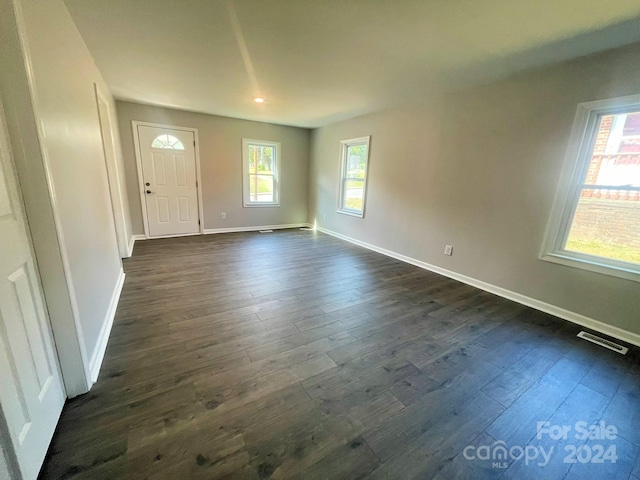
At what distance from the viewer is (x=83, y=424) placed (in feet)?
4.30

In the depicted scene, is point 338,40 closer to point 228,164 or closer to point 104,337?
point 104,337

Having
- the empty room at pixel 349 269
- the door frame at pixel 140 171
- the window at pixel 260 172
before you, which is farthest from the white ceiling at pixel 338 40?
the window at pixel 260 172

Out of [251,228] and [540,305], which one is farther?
[251,228]

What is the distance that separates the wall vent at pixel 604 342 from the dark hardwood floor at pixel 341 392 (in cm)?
7

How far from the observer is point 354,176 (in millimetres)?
5133

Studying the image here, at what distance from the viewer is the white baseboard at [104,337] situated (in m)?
1.61

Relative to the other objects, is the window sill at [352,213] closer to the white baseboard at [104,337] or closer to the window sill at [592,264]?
the window sill at [592,264]

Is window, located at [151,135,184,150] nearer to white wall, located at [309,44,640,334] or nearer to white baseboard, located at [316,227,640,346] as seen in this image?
white wall, located at [309,44,640,334]

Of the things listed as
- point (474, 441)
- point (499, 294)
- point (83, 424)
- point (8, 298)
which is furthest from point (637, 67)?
point (83, 424)

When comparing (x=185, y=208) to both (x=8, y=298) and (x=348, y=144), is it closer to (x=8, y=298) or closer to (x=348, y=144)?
(x=348, y=144)

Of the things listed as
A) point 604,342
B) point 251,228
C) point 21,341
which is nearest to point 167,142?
point 251,228

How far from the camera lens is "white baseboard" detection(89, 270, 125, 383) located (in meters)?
1.61

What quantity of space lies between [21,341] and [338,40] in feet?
8.91

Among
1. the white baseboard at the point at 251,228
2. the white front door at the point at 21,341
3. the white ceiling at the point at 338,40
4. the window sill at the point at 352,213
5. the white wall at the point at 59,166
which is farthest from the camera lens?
the white baseboard at the point at 251,228
